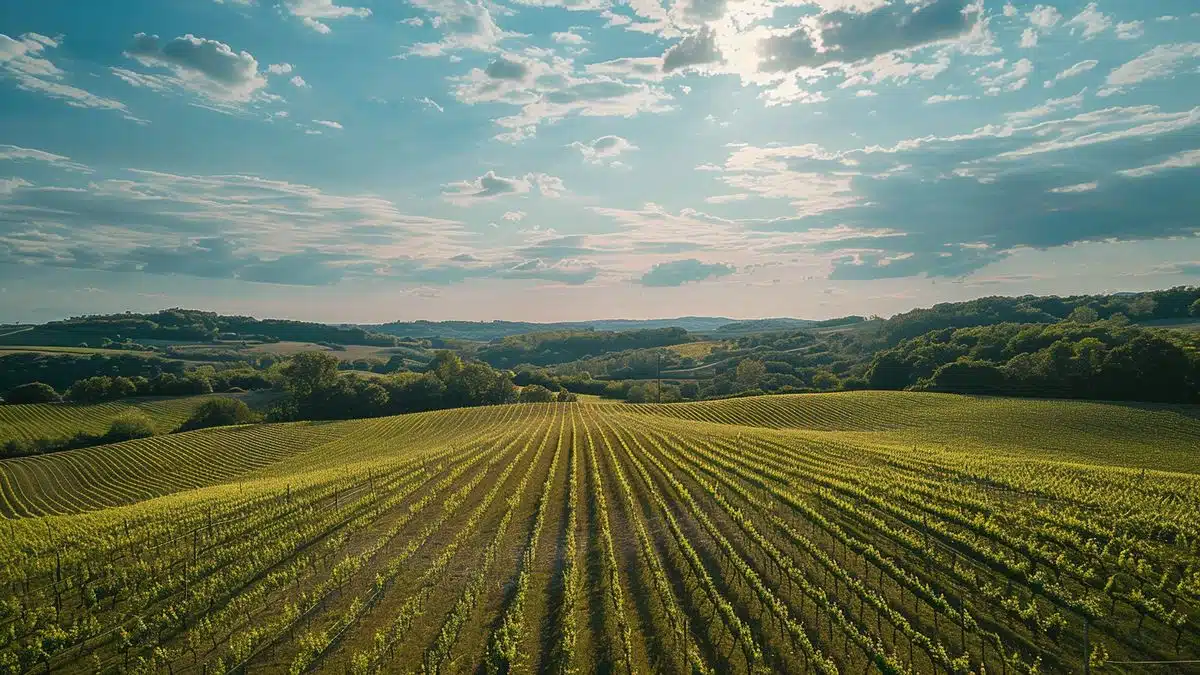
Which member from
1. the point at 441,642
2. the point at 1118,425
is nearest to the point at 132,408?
the point at 441,642

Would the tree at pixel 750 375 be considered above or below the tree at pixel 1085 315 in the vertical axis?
below

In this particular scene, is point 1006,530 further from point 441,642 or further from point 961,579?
point 441,642

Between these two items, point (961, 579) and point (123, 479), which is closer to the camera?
point (961, 579)

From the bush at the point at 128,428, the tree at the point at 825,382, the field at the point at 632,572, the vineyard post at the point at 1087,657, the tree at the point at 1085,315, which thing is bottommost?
the bush at the point at 128,428

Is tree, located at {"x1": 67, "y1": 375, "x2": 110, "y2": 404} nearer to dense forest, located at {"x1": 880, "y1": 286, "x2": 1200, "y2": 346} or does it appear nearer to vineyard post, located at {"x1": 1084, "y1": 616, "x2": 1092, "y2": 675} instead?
vineyard post, located at {"x1": 1084, "y1": 616, "x2": 1092, "y2": 675}

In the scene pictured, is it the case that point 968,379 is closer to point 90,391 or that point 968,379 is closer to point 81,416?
point 81,416

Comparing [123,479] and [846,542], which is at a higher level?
[846,542]

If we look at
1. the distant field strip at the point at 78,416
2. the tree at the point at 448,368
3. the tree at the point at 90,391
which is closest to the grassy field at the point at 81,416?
the distant field strip at the point at 78,416

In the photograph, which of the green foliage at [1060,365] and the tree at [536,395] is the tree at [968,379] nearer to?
the green foliage at [1060,365]

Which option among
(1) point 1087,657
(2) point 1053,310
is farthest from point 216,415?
(2) point 1053,310
